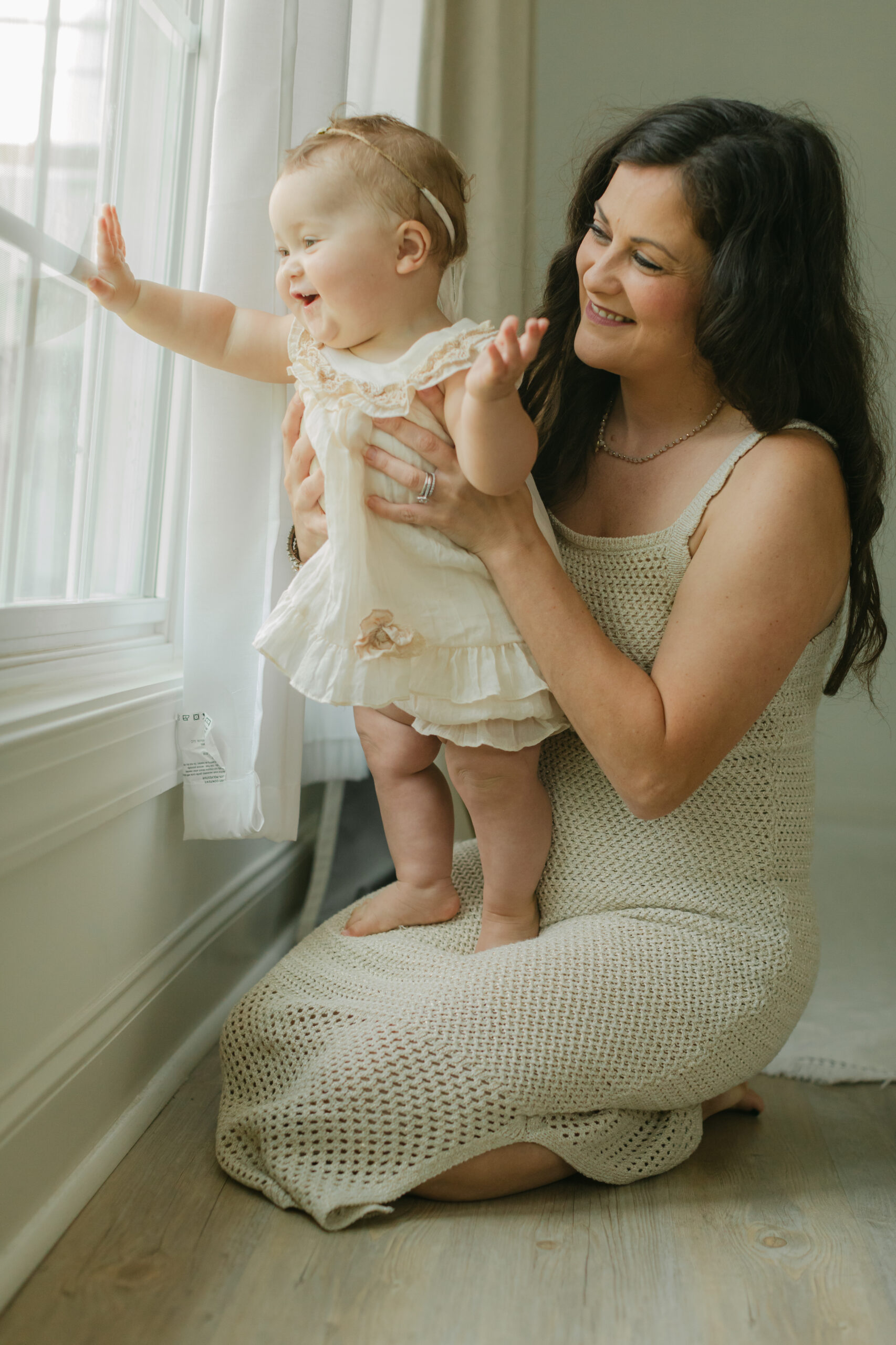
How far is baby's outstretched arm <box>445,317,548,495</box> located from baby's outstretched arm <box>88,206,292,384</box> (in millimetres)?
262

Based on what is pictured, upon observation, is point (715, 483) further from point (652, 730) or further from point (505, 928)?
point (505, 928)

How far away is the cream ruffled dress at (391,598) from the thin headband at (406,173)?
132 millimetres

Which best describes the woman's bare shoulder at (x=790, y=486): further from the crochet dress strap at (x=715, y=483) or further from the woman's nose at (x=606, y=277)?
the woman's nose at (x=606, y=277)

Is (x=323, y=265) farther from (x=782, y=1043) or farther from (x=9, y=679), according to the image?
(x=782, y=1043)

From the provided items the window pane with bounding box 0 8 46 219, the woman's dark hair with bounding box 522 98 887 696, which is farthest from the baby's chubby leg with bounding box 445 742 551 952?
the window pane with bounding box 0 8 46 219

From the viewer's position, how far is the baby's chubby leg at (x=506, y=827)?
1307mm

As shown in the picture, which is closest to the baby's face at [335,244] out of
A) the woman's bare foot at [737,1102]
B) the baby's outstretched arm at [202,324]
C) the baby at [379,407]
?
the baby at [379,407]

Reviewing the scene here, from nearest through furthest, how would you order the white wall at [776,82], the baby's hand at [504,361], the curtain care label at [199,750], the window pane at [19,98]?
1. the baby's hand at [504,361]
2. the window pane at [19,98]
3. the curtain care label at [199,750]
4. the white wall at [776,82]

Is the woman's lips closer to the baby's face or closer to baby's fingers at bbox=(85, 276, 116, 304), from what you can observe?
the baby's face

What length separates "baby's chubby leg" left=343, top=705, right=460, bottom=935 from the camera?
1.47 metres

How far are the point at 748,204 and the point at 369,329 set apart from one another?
456 mm

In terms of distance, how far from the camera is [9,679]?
3.64 ft

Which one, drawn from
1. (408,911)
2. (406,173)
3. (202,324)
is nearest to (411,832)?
(408,911)

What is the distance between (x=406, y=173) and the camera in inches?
46.4
